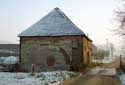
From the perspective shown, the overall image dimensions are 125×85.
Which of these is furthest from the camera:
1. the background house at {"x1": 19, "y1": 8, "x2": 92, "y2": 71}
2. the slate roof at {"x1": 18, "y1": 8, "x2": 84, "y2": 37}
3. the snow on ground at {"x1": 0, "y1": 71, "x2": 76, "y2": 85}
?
the slate roof at {"x1": 18, "y1": 8, "x2": 84, "y2": 37}

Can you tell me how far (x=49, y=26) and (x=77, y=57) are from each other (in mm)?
5079

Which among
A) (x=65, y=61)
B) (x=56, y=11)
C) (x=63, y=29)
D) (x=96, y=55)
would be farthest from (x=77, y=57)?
(x=96, y=55)

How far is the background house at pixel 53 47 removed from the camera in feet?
107

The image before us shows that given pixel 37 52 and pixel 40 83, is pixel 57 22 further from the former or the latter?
pixel 40 83

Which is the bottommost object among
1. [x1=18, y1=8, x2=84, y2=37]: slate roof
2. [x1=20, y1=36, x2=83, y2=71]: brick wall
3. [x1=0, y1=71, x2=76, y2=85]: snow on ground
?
[x1=0, y1=71, x2=76, y2=85]: snow on ground

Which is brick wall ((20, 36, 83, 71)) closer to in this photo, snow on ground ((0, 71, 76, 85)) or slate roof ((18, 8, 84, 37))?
slate roof ((18, 8, 84, 37))

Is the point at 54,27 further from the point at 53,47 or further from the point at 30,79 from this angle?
the point at 30,79

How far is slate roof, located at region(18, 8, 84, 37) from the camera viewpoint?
1309 inches

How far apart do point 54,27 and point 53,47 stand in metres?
2.52

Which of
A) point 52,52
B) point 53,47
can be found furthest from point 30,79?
point 53,47

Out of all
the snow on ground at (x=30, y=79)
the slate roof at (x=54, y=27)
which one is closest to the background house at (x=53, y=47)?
the slate roof at (x=54, y=27)

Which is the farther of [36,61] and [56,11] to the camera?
[56,11]

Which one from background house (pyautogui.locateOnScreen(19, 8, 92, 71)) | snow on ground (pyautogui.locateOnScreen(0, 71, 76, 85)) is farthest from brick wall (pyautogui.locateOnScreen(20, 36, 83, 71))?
snow on ground (pyautogui.locateOnScreen(0, 71, 76, 85))

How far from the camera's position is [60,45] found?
3319 cm
